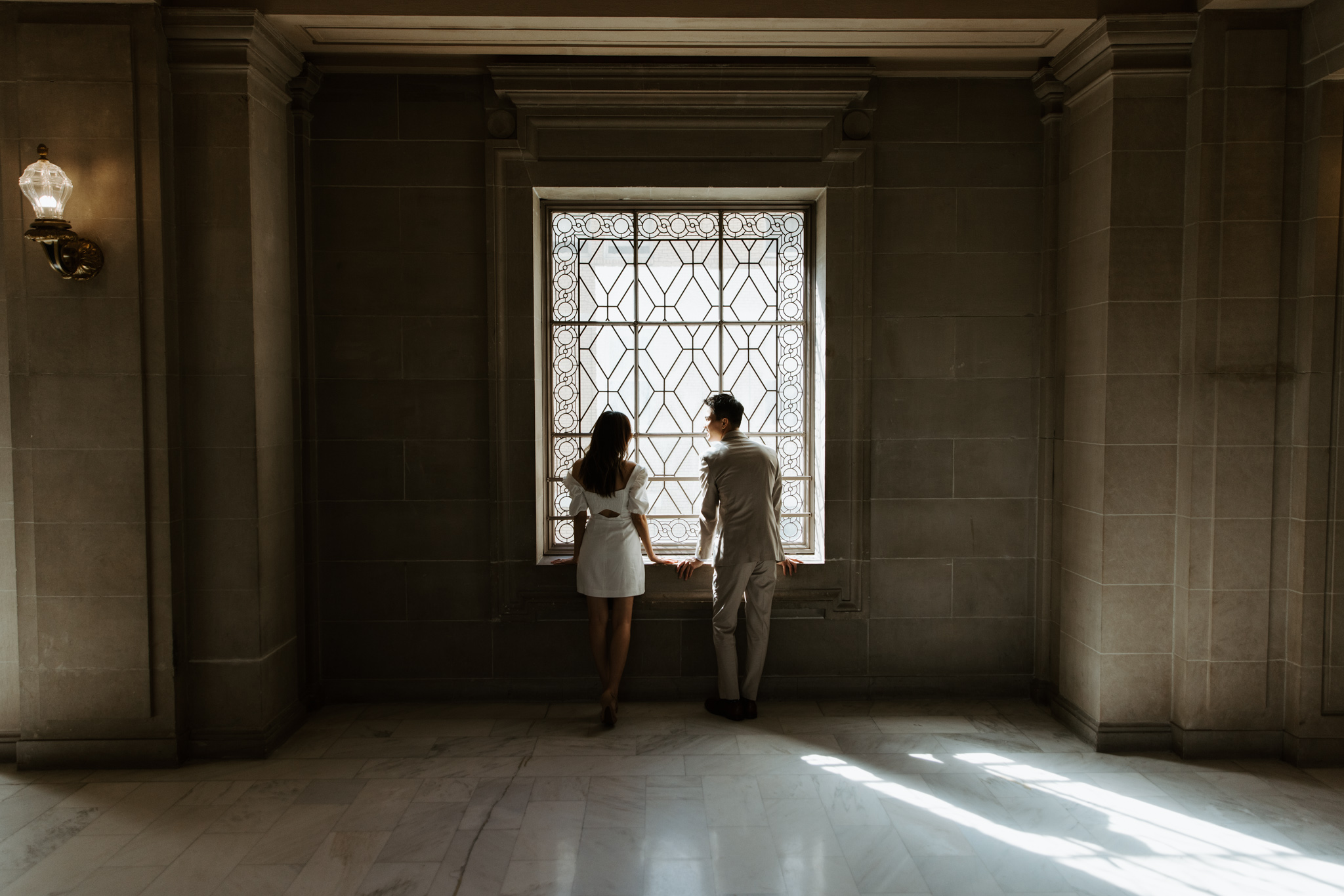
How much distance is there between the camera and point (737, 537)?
441 cm

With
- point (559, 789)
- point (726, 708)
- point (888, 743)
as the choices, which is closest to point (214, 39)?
point (559, 789)

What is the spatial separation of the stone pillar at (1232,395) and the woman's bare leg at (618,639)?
9.12 ft

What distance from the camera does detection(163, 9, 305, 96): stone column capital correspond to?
12.6 feet

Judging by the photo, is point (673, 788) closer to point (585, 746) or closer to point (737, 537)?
point (585, 746)

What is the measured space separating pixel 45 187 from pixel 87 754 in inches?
103

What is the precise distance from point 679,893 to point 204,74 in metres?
4.15

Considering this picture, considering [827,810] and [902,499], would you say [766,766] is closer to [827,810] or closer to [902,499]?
[827,810]

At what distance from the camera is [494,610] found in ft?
15.6

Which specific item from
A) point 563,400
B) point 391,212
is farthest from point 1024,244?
point 391,212

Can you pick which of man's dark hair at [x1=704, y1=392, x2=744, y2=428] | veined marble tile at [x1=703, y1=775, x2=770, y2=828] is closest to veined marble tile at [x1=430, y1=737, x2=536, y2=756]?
veined marble tile at [x1=703, y1=775, x2=770, y2=828]

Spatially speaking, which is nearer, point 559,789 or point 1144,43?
point 559,789

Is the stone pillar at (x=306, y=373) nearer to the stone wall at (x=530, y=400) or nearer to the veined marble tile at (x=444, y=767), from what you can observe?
the stone wall at (x=530, y=400)

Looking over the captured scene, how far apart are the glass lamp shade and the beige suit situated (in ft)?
10.5

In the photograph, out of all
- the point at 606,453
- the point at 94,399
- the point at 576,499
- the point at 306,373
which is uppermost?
the point at 306,373
